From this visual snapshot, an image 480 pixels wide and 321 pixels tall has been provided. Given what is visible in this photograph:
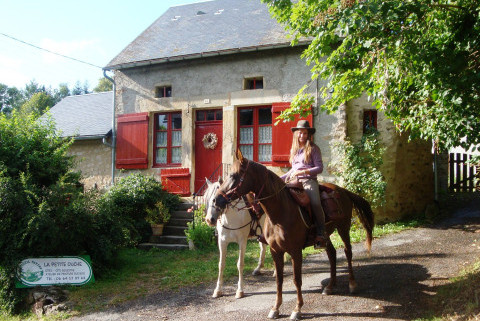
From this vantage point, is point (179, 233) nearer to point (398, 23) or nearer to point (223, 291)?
point (223, 291)

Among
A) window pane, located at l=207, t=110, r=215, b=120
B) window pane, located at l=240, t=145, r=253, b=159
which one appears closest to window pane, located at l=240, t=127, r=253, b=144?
window pane, located at l=240, t=145, r=253, b=159

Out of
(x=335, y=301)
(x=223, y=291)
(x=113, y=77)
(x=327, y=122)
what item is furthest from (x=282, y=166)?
(x=113, y=77)

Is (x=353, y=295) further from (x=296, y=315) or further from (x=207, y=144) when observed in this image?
(x=207, y=144)

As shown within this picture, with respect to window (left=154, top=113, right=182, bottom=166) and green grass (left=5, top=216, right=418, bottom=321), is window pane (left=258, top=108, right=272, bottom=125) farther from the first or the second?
green grass (left=5, top=216, right=418, bottom=321)

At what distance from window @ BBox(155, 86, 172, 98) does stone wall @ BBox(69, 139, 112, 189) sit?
241 cm

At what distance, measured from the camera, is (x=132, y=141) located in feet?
38.2

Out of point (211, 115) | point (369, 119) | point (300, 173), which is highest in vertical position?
point (211, 115)

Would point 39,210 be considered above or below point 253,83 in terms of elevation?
below

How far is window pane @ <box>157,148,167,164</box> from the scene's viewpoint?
1153 centimetres

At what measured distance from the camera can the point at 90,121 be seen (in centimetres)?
1345

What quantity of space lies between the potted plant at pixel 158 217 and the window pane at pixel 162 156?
214 cm

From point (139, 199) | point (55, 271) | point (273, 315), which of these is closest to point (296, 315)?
point (273, 315)

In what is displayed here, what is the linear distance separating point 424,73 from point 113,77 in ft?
32.7

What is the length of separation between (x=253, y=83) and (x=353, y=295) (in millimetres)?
6983
